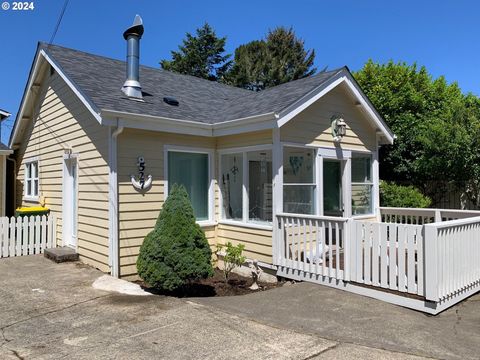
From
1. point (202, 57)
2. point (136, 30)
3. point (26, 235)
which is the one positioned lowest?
point (26, 235)

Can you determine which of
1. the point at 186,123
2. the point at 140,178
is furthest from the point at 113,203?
the point at 186,123

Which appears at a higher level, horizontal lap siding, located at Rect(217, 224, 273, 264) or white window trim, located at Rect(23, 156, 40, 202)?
white window trim, located at Rect(23, 156, 40, 202)

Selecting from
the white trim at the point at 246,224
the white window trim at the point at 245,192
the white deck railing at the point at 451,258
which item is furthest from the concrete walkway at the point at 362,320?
the white window trim at the point at 245,192

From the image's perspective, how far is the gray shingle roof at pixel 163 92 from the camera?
24.6 ft

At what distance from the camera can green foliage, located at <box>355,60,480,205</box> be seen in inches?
450

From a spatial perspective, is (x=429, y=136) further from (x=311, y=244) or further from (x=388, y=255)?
(x=388, y=255)

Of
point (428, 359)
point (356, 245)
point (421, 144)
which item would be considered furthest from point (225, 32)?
point (428, 359)

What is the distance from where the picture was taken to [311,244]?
266 inches

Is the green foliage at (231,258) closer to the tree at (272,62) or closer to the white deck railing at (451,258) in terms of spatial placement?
the white deck railing at (451,258)

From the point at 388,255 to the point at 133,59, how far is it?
640 centimetres

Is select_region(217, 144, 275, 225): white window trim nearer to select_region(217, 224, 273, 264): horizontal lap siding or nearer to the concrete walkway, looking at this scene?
select_region(217, 224, 273, 264): horizontal lap siding

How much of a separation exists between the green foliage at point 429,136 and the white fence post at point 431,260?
7460 mm

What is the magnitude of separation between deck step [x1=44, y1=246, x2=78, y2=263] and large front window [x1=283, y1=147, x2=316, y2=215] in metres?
4.61

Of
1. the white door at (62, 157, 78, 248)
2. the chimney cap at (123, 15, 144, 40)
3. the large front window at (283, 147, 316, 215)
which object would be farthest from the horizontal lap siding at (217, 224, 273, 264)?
the chimney cap at (123, 15, 144, 40)
